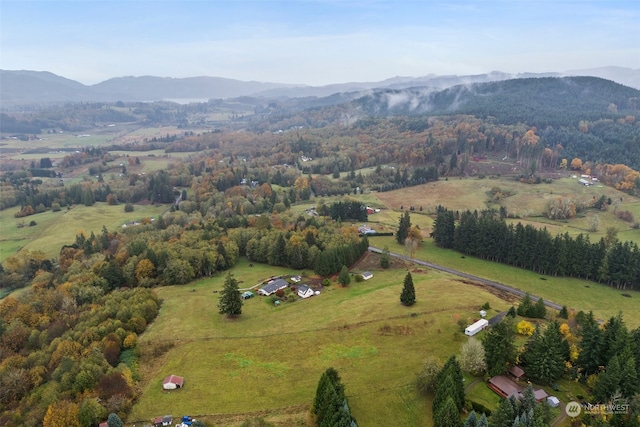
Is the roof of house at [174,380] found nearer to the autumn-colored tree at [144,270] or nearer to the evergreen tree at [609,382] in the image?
the autumn-colored tree at [144,270]

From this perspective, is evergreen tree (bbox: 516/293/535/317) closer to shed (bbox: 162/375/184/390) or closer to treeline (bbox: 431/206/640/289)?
treeline (bbox: 431/206/640/289)

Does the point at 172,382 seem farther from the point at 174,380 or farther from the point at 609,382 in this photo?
the point at 609,382

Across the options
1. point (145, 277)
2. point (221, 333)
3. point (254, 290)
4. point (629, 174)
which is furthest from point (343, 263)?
point (629, 174)

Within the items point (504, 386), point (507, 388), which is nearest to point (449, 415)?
point (507, 388)

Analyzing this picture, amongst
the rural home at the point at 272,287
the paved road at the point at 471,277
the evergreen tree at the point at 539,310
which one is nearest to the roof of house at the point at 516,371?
the evergreen tree at the point at 539,310

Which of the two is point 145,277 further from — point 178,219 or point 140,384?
point 178,219

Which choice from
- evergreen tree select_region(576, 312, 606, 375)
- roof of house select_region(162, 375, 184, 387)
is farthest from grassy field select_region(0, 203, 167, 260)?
evergreen tree select_region(576, 312, 606, 375)
